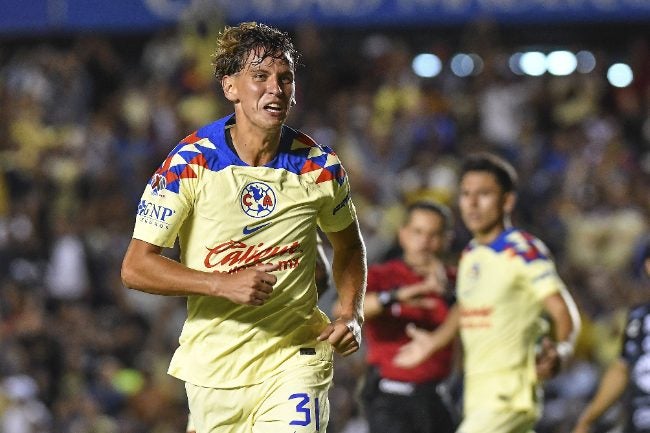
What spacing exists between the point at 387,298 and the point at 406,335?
354 mm

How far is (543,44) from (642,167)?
2.34 metres

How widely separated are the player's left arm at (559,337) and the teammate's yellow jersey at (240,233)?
1435mm

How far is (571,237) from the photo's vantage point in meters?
12.2

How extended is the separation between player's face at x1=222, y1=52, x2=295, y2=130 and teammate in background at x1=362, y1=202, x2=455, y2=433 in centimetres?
250

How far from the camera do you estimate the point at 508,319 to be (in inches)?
278

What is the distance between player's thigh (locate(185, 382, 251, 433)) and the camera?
5.15 metres

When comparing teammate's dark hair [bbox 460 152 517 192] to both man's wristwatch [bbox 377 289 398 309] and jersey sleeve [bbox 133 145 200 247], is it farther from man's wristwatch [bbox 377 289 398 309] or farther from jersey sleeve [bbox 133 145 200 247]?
jersey sleeve [bbox 133 145 200 247]

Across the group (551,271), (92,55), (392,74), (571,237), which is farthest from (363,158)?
(551,271)

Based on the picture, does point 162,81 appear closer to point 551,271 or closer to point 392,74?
point 392,74

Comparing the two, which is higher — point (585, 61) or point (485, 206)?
point (585, 61)

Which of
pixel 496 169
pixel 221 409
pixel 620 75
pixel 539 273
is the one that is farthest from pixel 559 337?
pixel 620 75

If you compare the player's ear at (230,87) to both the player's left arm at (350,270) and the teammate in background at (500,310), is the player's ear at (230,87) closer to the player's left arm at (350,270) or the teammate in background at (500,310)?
the player's left arm at (350,270)

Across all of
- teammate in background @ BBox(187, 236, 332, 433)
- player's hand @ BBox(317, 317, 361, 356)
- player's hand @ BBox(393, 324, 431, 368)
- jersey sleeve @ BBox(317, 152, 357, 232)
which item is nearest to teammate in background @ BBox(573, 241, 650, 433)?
player's hand @ BBox(393, 324, 431, 368)

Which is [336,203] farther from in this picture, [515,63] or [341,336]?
[515,63]
